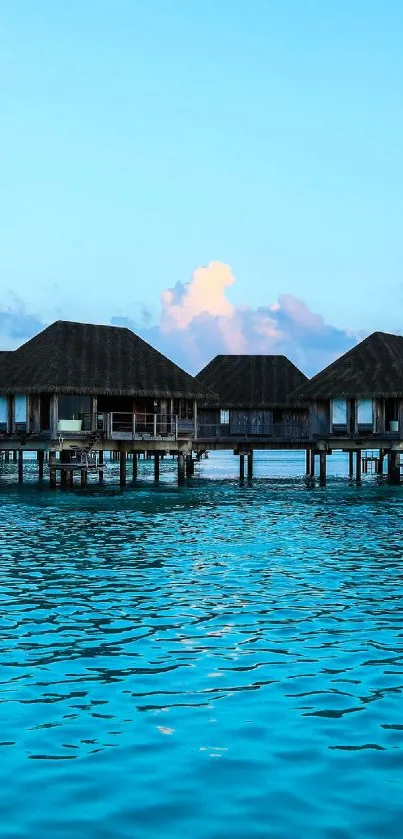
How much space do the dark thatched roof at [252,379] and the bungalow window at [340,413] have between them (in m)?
8.03

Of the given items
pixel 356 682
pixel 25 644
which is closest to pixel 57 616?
pixel 25 644

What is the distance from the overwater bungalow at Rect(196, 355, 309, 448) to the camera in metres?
52.3

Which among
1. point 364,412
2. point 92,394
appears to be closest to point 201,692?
point 92,394

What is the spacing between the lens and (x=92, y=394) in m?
40.6

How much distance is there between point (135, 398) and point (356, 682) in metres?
33.4

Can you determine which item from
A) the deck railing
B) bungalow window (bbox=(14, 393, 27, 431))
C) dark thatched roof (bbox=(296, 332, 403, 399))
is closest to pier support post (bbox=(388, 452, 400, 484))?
dark thatched roof (bbox=(296, 332, 403, 399))

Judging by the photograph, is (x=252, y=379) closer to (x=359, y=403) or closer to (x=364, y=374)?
(x=364, y=374)

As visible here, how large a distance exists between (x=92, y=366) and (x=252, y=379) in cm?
1452

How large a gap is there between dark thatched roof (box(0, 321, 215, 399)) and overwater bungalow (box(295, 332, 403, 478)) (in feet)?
18.1

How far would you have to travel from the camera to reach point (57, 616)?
13852mm

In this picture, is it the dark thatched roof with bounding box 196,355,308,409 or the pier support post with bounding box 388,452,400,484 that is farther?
the dark thatched roof with bounding box 196,355,308,409

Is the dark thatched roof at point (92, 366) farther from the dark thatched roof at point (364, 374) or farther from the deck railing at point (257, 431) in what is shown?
the deck railing at point (257, 431)

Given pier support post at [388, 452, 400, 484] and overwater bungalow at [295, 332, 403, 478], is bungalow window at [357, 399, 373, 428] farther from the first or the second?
pier support post at [388, 452, 400, 484]

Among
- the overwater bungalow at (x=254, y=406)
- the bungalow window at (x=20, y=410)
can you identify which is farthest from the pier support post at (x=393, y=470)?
the bungalow window at (x=20, y=410)
